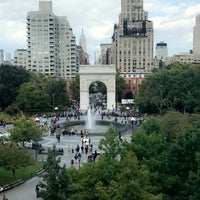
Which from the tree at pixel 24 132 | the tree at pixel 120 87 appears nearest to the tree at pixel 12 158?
the tree at pixel 24 132

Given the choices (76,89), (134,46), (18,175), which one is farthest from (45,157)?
(134,46)

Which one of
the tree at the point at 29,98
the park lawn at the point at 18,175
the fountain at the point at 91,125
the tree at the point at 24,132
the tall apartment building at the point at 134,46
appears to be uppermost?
the tall apartment building at the point at 134,46

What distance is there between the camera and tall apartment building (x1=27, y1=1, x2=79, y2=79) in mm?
130625

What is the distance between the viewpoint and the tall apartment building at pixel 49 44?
429ft

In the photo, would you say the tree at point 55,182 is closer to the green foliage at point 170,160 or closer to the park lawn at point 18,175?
the green foliage at point 170,160

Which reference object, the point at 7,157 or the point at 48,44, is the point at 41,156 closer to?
the point at 7,157

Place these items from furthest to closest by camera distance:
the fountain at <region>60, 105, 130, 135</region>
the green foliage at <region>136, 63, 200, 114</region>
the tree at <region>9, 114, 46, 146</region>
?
the green foliage at <region>136, 63, 200, 114</region>, the fountain at <region>60, 105, 130, 135</region>, the tree at <region>9, 114, 46, 146</region>

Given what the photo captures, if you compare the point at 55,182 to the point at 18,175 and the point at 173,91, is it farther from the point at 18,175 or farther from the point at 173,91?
the point at 173,91

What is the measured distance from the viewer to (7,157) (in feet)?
86.3

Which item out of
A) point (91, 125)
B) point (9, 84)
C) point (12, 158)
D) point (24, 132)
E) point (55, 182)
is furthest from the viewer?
point (9, 84)

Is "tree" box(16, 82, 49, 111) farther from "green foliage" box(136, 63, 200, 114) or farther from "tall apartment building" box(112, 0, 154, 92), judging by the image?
"tall apartment building" box(112, 0, 154, 92)

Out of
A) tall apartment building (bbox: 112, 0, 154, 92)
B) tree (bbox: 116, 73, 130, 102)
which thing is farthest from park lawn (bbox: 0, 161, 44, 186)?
tall apartment building (bbox: 112, 0, 154, 92)

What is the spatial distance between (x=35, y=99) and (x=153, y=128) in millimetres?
48481

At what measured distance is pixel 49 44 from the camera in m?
134
